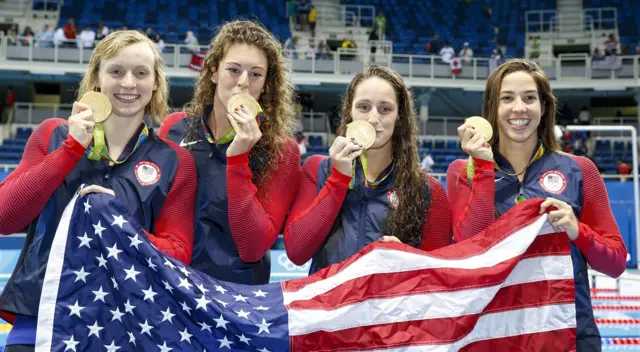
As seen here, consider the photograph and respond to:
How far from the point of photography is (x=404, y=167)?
108 inches

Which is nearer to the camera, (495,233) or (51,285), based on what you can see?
(51,285)

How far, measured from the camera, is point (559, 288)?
2568 millimetres

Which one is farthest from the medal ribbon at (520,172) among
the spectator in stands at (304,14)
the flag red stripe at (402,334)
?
the spectator in stands at (304,14)

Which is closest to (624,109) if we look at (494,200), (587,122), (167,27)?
(587,122)

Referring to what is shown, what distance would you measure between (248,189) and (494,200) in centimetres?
96

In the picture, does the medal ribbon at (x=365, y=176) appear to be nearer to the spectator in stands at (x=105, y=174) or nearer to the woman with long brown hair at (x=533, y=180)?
the woman with long brown hair at (x=533, y=180)

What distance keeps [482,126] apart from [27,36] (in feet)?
56.1

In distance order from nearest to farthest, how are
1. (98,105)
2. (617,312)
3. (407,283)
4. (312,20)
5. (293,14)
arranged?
(98,105) < (407,283) < (617,312) < (312,20) < (293,14)

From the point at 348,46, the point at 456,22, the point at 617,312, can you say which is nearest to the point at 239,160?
the point at 617,312

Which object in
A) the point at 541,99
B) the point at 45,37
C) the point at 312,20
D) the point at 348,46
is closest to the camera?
the point at 541,99

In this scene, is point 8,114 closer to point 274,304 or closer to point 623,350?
point 623,350

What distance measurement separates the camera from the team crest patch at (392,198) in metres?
2.67

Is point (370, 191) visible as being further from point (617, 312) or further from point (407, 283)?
point (617, 312)

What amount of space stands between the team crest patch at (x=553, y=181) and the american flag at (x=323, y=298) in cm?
16
